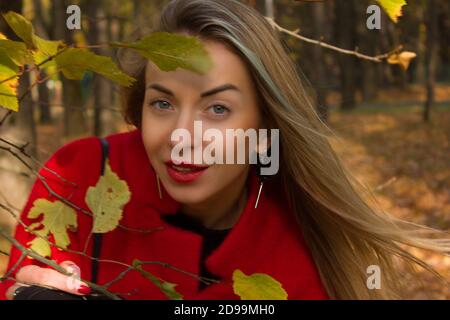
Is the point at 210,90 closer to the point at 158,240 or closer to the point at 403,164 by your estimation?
the point at 158,240

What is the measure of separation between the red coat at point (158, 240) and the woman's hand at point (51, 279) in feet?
0.70

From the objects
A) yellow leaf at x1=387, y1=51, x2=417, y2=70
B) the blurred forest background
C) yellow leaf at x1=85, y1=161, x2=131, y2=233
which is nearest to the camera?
yellow leaf at x1=85, y1=161, x2=131, y2=233

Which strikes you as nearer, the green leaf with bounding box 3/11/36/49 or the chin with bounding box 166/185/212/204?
the green leaf with bounding box 3/11/36/49

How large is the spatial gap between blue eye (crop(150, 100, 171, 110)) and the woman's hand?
47 cm

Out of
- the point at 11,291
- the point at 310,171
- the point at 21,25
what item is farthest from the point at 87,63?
the point at 310,171

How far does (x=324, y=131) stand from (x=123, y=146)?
0.65m

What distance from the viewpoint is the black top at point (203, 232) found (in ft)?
6.30

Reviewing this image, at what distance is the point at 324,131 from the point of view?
199 cm

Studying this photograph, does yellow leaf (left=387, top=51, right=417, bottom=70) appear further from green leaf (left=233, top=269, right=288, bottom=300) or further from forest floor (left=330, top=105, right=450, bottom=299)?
forest floor (left=330, top=105, right=450, bottom=299)

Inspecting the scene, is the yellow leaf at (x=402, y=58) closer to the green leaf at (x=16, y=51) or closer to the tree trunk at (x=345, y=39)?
the green leaf at (x=16, y=51)

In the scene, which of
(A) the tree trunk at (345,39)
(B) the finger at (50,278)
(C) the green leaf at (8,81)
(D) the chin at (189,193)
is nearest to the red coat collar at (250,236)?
(D) the chin at (189,193)

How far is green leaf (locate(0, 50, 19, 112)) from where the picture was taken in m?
1.04

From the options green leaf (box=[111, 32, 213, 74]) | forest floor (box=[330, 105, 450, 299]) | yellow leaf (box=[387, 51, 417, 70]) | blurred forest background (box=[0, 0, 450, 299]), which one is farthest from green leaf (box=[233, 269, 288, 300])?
forest floor (box=[330, 105, 450, 299])
